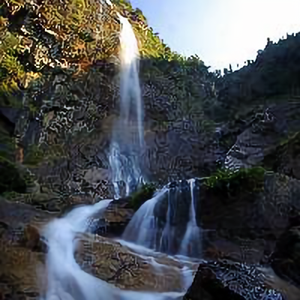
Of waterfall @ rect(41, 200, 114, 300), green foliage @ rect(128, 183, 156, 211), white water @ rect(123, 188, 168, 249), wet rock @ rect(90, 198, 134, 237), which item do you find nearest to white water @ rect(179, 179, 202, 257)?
white water @ rect(123, 188, 168, 249)

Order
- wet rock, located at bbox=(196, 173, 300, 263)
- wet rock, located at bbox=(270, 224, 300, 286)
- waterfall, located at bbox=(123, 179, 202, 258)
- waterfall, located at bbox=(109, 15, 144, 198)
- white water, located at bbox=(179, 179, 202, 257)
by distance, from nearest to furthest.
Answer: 1. wet rock, located at bbox=(270, 224, 300, 286)
2. wet rock, located at bbox=(196, 173, 300, 263)
3. white water, located at bbox=(179, 179, 202, 257)
4. waterfall, located at bbox=(123, 179, 202, 258)
5. waterfall, located at bbox=(109, 15, 144, 198)

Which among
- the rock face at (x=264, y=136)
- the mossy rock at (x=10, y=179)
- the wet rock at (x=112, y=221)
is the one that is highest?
the rock face at (x=264, y=136)

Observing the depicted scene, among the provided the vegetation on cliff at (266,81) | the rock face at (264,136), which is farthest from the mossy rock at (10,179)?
the vegetation on cliff at (266,81)

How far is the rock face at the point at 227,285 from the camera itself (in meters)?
5.71

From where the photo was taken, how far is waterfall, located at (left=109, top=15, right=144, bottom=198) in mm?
18719

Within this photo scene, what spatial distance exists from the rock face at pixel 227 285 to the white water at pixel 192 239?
3403 mm

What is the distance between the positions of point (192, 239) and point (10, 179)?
8125 mm

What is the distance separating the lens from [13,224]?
847 centimetres

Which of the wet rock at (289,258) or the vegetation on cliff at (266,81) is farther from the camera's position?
the vegetation on cliff at (266,81)

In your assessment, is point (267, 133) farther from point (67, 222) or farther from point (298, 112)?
point (67, 222)

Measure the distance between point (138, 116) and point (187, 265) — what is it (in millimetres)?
13473

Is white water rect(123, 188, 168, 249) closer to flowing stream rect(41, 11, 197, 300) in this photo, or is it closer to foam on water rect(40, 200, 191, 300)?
flowing stream rect(41, 11, 197, 300)

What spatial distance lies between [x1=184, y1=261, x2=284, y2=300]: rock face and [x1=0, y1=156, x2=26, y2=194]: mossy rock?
34.3 feet

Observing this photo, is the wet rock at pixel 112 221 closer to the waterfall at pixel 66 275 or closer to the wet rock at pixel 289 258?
the waterfall at pixel 66 275
